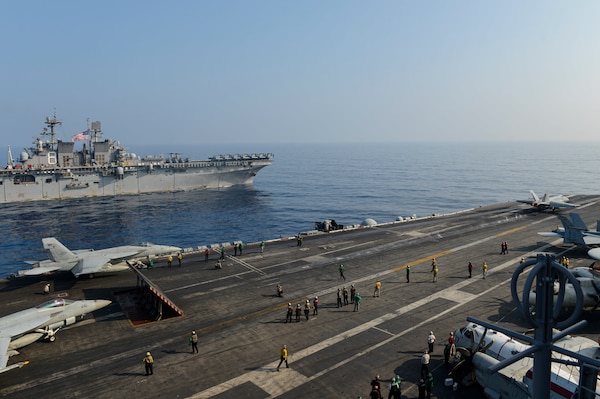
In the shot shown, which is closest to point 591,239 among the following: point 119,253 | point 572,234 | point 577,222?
point 572,234

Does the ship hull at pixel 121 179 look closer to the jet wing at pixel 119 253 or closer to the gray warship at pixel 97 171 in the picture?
the gray warship at pixel 97 171

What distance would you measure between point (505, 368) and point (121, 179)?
107755 mm

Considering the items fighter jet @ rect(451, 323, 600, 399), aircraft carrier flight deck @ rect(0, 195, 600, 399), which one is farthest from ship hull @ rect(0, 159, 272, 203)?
fighter jet @ rect(451, 323, 600, 399)

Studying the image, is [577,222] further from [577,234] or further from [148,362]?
[148,362]

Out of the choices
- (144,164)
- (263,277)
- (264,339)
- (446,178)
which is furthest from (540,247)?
(446,178)

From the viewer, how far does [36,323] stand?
79.0 feet

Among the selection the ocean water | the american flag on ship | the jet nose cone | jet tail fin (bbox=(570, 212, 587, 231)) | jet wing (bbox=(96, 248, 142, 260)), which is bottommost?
the ocean water

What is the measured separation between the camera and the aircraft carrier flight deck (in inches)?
819

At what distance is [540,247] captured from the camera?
47031 millimetres

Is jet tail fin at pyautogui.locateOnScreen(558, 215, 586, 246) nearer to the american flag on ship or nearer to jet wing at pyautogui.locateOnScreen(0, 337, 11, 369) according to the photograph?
jet wing at pyautogui.locateOnScreen(0, 337, 11, 369)

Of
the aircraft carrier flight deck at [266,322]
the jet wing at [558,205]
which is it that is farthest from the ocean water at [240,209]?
the jet wing at [558,205]

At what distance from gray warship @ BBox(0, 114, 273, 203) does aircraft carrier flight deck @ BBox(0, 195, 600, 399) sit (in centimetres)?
7348

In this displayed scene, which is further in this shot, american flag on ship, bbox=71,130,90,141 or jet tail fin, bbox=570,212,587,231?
american flag on ship, bbox=71,130,90,141

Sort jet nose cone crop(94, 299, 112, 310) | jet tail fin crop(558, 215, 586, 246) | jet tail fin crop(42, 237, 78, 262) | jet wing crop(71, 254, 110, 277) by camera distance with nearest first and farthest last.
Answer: jet nose cone crop(94, 299, 112, 310)
jet wing crop(71, 254, 110, 277)
jet tail fin crop(42, 237, 78, 262)
jet tail fin crop(558, 215, 586, 246)
